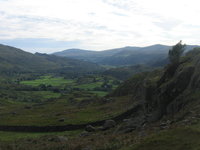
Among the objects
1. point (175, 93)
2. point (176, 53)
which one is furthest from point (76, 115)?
point (175, 93)

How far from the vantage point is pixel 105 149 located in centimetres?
3253

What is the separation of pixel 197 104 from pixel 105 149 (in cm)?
1738

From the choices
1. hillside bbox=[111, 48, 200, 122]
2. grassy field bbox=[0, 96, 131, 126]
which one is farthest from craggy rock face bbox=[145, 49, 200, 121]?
grassy field bbox=[0, 96, 131, 126]

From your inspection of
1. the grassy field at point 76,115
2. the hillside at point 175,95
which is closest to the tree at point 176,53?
the hillside at point 175,95

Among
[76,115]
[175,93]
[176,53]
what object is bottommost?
[76,115]

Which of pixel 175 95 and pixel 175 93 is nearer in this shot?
pixel 175 95

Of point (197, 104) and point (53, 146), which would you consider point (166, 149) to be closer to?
point (197, 104)

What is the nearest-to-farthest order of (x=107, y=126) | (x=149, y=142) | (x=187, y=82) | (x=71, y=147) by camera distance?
1. (x=149, y=142)
2. (x=71, y=147)
3. (x=187, y=82)
4. (x=107, y=126)

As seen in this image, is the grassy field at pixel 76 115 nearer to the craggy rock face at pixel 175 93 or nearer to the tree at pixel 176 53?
the craggy rock face at pixel 175 93

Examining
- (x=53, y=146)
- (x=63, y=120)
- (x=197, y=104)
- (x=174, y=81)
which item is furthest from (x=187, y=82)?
(x=63, y=120)

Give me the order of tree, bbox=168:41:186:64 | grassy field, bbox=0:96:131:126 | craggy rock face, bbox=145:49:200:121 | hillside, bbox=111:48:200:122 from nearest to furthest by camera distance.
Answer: hillside, bbox=111:48:200:122
craggy rock face, bbox=145:49:200:121
tree, bbox=168:41:186:64
grassy field, bbox=0:96:131:126

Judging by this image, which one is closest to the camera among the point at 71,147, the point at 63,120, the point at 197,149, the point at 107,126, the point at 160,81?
the point at 197,149

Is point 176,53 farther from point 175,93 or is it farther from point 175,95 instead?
point 175,95

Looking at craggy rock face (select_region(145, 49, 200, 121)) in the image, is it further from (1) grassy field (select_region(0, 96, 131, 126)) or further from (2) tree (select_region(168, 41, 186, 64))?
(1) grassy field (select_region(0, 96, 131, 126))
